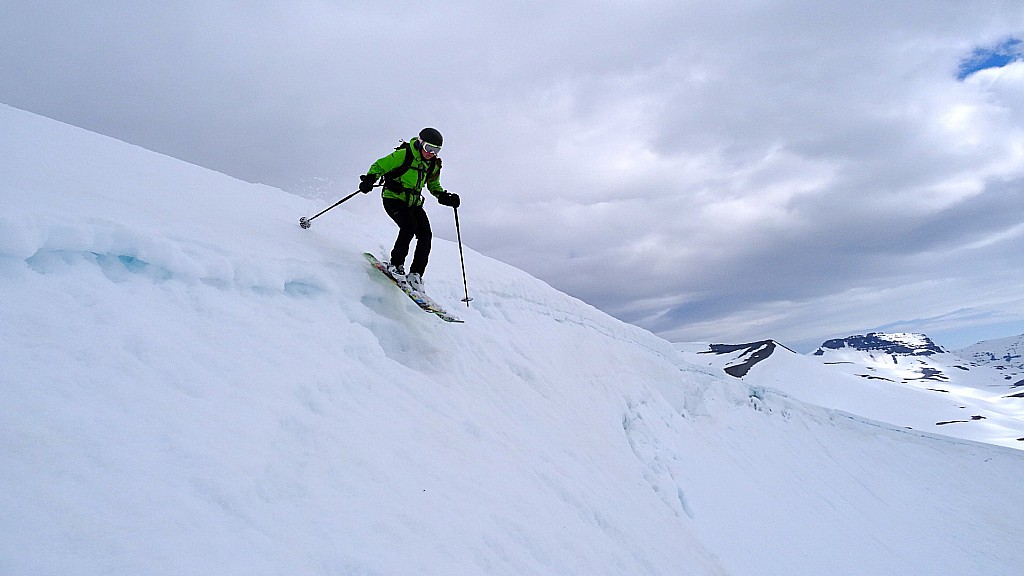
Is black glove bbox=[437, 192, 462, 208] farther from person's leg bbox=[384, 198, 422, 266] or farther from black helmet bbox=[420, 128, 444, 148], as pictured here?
black helmet bbox=[420, 128, 444, 148]

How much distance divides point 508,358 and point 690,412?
793cm

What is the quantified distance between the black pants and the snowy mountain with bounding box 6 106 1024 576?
0.52 meters

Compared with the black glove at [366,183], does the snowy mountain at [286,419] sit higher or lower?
lower

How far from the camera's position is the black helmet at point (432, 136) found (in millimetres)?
7219

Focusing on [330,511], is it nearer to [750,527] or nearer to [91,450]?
[91,450]

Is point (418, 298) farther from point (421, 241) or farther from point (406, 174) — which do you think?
point (406, 174)

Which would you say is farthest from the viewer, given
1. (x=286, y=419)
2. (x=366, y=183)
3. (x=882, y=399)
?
(x=882, y=399)

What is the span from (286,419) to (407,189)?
430 centimetres

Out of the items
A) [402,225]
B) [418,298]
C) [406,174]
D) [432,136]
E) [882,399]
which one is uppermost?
[432,136]

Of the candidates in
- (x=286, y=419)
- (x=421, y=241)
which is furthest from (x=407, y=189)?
(x=286, y=419)

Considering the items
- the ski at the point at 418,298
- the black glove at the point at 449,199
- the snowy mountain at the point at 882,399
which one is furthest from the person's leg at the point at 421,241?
the snowy mountain at the point at 882,399

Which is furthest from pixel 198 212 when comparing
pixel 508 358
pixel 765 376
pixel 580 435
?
pixel 765 376

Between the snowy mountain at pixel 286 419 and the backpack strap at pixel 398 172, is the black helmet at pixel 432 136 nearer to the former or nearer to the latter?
the backpack strap at pixel 398 172

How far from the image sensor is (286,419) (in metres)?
3.97
